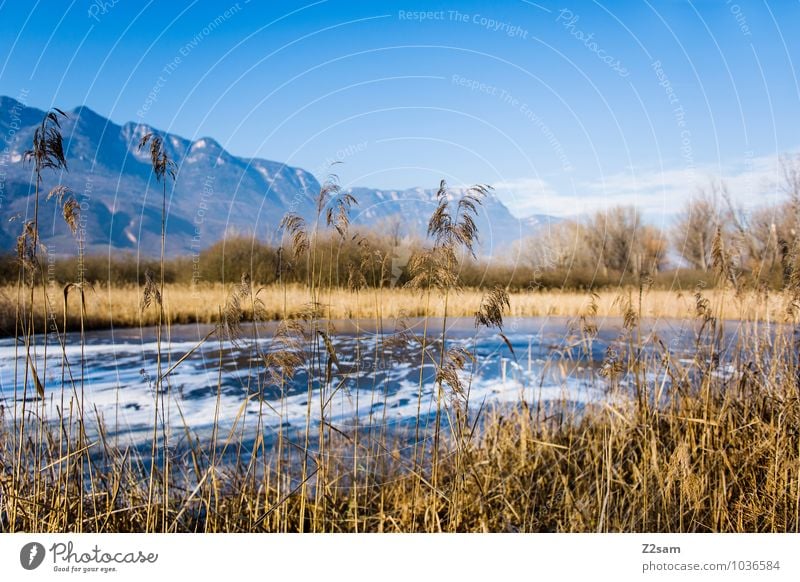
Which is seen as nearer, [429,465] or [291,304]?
[429,465]

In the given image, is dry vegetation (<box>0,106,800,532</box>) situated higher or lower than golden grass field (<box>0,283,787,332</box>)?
lower

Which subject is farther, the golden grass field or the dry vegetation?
the golden grass field

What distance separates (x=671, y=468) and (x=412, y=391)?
1973 millimetres

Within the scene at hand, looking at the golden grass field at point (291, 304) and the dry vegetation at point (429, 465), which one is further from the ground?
the golden grass field at point (291, 304)

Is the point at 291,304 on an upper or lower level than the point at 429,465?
upper

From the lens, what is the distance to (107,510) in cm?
295

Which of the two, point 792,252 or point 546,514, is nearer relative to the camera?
point 546,514

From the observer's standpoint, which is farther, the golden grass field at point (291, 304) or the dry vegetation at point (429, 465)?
the golden grass field at point (291, 304)
